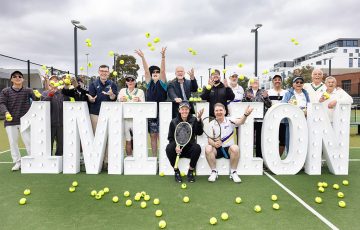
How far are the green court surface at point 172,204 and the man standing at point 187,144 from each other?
299 mm

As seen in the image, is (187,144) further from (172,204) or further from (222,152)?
(172,204)

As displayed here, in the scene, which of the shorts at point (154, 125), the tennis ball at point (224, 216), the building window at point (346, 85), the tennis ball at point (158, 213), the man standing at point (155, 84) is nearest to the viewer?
the tennis ball at point (224, 216)

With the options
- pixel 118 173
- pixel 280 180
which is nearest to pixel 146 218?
pixel 118 173

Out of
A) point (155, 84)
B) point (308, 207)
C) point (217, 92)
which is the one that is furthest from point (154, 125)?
point (308, 207)

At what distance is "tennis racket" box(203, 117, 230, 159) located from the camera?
245 inches

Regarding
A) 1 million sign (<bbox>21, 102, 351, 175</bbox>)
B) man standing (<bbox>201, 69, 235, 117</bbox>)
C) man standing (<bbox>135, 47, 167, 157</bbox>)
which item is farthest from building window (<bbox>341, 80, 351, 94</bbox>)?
man standing (<bbox>135, 47, 167, 157</bbox>)

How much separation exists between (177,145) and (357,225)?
127 inches

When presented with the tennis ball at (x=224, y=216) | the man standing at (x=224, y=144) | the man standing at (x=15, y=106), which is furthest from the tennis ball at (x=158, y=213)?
the man standing at (x=15, y=106)

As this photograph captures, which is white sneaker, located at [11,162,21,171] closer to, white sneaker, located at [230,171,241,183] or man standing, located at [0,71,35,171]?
man standing, located at [0,71,35,171]

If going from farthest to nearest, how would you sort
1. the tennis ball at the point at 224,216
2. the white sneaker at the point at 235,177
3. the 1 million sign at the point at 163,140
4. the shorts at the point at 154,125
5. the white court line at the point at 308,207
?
the shorts at the point at 154,125 → the 1 million sign at the point at 163,140 → the white sneaker at the point at 235,177 → the tennis ball at the point at 224,216 → the white court line at the point at 308,207

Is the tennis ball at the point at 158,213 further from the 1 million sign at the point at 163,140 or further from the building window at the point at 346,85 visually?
the building window at the point at 346,85

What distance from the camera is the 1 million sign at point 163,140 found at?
6.48 metres

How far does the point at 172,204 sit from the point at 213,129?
6.69ft

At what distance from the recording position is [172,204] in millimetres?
4707
